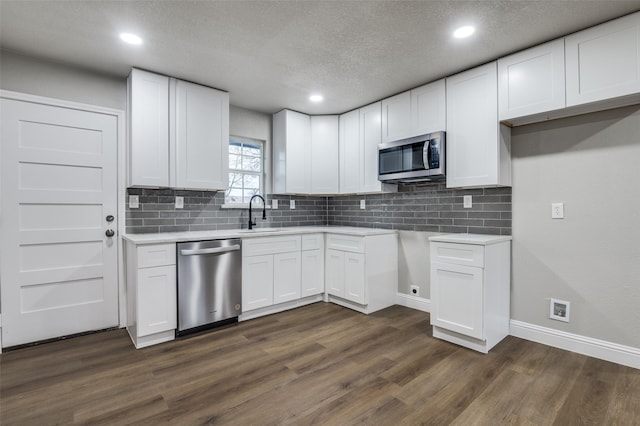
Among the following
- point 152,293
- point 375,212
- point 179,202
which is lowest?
point 152,293

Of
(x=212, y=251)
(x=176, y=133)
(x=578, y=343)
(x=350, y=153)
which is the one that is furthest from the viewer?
(x=350, y=153)

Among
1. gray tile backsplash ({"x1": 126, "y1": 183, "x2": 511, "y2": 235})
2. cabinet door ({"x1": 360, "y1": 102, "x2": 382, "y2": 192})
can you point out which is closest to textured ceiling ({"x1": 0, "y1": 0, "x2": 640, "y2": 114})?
cabinet door ({"x1": 360, "y1": 102, "x2": 382, "y2": 192})

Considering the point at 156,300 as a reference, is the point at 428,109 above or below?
above

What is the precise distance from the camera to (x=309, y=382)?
81.7 inches

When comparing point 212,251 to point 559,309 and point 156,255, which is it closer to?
point 156,255

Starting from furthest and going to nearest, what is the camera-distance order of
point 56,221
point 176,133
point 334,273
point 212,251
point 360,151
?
point 360,151
point 334,273
point 176,133
point 212,251
point 56,221

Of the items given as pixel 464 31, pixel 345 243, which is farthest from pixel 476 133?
pixel 345 243

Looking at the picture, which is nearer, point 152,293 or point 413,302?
point 152,293

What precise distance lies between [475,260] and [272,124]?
121 inches

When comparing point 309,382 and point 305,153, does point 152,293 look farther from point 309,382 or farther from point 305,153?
point 305,153

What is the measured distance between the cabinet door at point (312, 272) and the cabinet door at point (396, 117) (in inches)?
63.0

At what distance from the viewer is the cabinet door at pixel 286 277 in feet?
11.2

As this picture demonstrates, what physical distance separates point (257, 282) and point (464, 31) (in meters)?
2.86

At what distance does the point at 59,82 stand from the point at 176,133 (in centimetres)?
104
